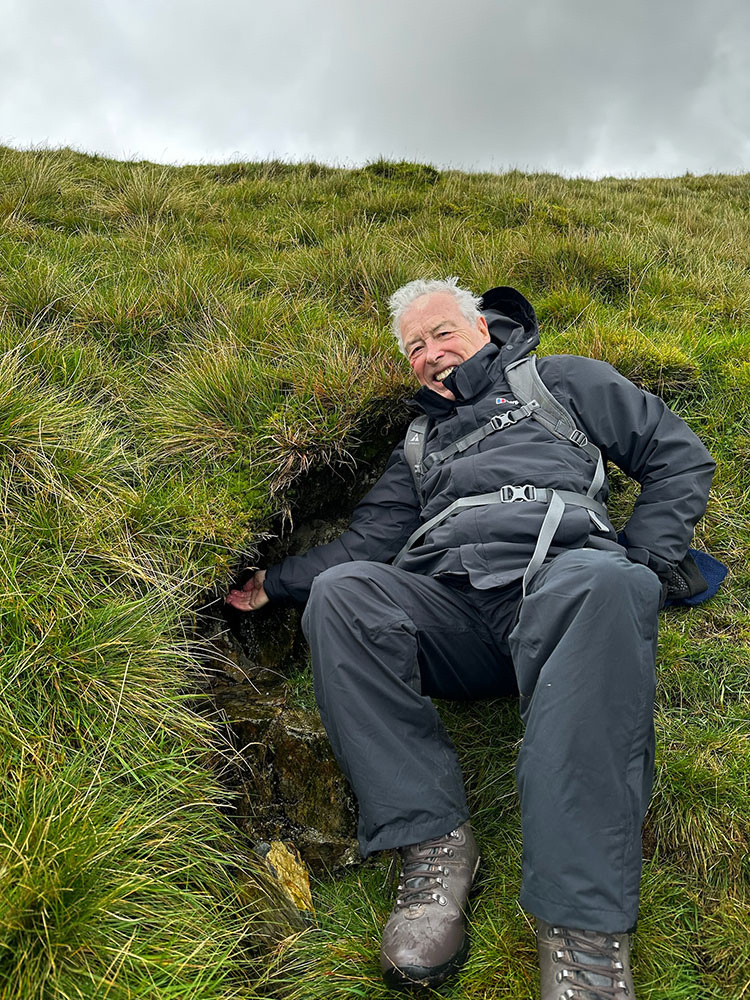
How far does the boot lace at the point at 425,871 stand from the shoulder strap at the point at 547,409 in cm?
179

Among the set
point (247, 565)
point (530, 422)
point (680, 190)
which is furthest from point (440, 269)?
point (680, 190)

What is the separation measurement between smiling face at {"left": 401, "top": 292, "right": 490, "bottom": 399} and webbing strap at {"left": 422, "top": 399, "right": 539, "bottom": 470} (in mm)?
370

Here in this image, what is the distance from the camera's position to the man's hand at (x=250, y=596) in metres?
3.84

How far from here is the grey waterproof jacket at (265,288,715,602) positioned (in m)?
3.29

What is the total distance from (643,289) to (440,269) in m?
1.91

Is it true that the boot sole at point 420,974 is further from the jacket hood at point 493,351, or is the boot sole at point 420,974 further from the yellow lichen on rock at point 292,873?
the jacket hood at point 493,351

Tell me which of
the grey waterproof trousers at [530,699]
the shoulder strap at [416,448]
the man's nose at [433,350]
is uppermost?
the man's nose at [433,350]

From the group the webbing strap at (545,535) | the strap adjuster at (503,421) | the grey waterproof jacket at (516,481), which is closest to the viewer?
the webbing strap at (545,535)

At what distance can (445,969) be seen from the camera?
Result: 8.05 feet


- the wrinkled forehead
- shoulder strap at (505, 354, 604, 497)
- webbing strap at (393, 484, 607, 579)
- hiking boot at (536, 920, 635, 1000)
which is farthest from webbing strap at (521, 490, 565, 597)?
the wrinkled forehead

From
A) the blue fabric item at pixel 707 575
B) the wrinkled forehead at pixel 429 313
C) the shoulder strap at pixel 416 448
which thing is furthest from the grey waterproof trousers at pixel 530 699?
the wrinkled forehead at pixel 429 313

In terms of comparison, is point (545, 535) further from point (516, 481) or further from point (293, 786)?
point (293, 786)

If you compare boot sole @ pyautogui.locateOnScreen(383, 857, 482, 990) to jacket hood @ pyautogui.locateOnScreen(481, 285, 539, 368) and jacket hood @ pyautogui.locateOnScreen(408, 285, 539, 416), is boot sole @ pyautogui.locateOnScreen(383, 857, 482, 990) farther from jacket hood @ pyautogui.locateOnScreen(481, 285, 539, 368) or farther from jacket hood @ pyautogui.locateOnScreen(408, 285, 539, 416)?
jacket hood @ pyautogui.locateOnScreen(481, 285, 539, 368)

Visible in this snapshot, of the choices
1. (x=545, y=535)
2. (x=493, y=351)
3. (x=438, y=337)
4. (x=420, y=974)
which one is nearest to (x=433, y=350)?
(x=438, y=337)
